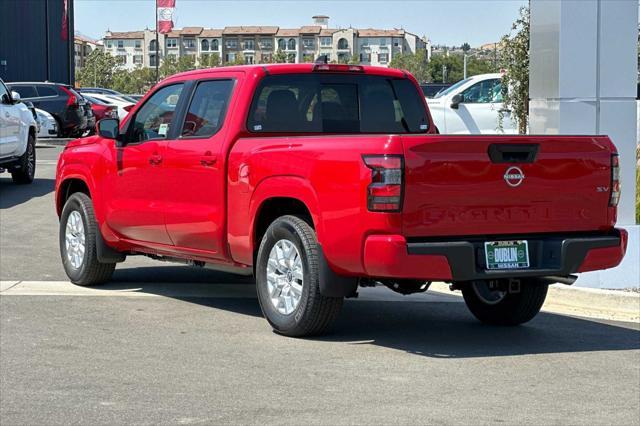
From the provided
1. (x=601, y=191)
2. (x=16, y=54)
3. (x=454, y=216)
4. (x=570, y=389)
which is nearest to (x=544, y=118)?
(x=601, y=191)

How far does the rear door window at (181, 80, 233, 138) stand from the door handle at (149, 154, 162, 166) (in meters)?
0.30

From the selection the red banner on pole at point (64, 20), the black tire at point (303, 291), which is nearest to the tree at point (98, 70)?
the red banner on pole at point (64, 20)

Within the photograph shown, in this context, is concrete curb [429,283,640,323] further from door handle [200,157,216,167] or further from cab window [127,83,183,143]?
cab window [127,83,183,143]

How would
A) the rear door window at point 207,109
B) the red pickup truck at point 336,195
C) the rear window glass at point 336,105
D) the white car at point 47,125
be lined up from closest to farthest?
the red pickup truck at point 336,195 → the rear window glass at point 336,105 → the rear door window at point 207,109 → the white car at point 47,125

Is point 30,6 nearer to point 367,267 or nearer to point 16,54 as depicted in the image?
point 16,54

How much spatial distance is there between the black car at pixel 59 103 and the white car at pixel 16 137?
1249 centimetres

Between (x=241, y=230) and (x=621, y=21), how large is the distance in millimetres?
4760

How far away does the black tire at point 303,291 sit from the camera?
8453mm

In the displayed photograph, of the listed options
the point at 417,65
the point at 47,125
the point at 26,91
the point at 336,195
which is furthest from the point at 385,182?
the point at 417,65

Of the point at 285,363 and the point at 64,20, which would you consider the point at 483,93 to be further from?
the point at 64,20

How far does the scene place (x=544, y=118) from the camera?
12047 mm

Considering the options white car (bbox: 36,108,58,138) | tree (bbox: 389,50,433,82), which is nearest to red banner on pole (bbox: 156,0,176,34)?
white car (bbox: 36,108,58,138)

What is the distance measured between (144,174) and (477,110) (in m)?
15.5

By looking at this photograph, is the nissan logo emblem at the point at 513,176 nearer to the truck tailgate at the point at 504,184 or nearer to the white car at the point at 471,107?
the truck tailgate at the point at 504,184
